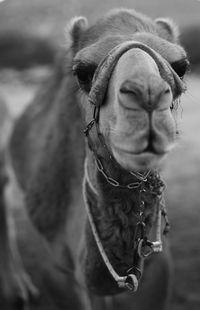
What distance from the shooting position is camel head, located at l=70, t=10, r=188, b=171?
1.72 metres

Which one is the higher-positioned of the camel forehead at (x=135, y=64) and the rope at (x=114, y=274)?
the camel forehead at (x=135, y=64)

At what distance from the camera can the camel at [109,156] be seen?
1.76 m

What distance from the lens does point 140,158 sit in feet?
5.77

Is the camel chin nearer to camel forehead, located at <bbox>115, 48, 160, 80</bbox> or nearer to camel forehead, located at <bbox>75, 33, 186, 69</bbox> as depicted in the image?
camel forehead, located at <bbox>115, 48, 160, 80</bbox>

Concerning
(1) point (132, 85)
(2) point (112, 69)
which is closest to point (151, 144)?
(1) point (132, 85)

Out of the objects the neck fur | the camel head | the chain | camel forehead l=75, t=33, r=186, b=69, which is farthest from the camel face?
Answer: the neck fur

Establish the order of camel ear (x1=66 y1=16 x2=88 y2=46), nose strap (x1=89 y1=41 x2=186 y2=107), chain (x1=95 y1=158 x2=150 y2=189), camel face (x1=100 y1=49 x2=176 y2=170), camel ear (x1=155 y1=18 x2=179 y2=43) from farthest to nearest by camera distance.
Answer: camel ear (x1=66 y1=16 x2=88 y2=46) → camel ear (x1=155 y1=18 x2=179 y2=43) → chain (x1=95 y1=158 x2=150 y2=189) → nose strap (x1=89 y1=41 x2=186 y2=107) → camel face (x1=100 y1=49 x2=176 y2=170)

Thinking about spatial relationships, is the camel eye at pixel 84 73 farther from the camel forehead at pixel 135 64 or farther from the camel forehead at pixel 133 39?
the camel forehead at pixel 135 64

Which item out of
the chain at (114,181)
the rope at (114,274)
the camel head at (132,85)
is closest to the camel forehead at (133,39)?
the camel head at (132,85)

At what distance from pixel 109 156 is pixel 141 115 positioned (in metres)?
0.48

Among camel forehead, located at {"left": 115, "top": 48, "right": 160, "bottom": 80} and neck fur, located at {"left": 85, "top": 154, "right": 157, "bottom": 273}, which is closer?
camel forehead, located at {"left": 115, "top": 48, "right": 160, "bottom": 80}

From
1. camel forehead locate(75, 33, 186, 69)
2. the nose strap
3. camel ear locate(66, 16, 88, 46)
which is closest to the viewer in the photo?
the nose strap

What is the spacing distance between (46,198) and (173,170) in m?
2.64

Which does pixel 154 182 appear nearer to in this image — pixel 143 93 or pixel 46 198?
pixel 143 93
